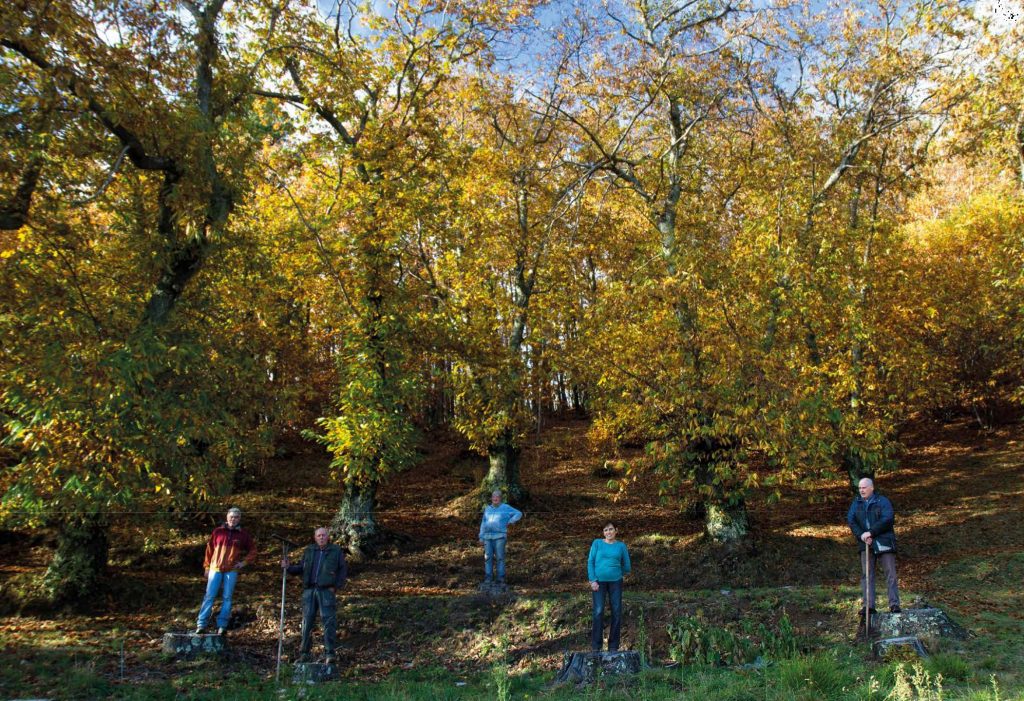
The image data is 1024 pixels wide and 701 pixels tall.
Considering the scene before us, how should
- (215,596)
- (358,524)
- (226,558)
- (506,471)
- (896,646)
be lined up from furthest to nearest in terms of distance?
1. (506,471)
2. (358,524)
3. (226,558)
4. (215,596)
5. (896,646)

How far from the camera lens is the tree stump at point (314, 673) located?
26.2 ft

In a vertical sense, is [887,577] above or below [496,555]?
below

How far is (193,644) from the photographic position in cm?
878

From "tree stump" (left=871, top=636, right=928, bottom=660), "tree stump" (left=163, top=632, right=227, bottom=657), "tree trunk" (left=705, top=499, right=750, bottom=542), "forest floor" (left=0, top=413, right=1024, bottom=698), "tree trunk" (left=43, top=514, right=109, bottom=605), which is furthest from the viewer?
"tree trunk" (left=705, top=499, right=750, bottom=542)

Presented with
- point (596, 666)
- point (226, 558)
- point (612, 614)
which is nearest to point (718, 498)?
point (612, 614)

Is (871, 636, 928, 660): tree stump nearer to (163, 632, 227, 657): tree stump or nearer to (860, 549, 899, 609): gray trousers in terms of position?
(860, 549, 899, 609): gray trousers

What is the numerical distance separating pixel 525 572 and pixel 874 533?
7.70m

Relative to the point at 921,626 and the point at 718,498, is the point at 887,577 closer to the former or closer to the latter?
the point at 921,626

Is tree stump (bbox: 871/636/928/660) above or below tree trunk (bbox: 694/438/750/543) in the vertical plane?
below

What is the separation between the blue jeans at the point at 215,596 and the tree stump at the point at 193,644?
0.63 feet

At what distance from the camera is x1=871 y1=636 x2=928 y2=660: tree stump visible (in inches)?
300

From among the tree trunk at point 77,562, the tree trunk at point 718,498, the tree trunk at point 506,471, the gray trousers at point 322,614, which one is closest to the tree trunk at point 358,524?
the tree trunk at point 506,471

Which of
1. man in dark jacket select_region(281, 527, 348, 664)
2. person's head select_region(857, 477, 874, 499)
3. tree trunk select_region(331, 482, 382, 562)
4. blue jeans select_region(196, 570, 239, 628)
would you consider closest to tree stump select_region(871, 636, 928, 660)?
person's head select_region(857, 477, 874, 499)

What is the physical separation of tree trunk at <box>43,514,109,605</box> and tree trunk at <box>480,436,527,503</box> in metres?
9.21
